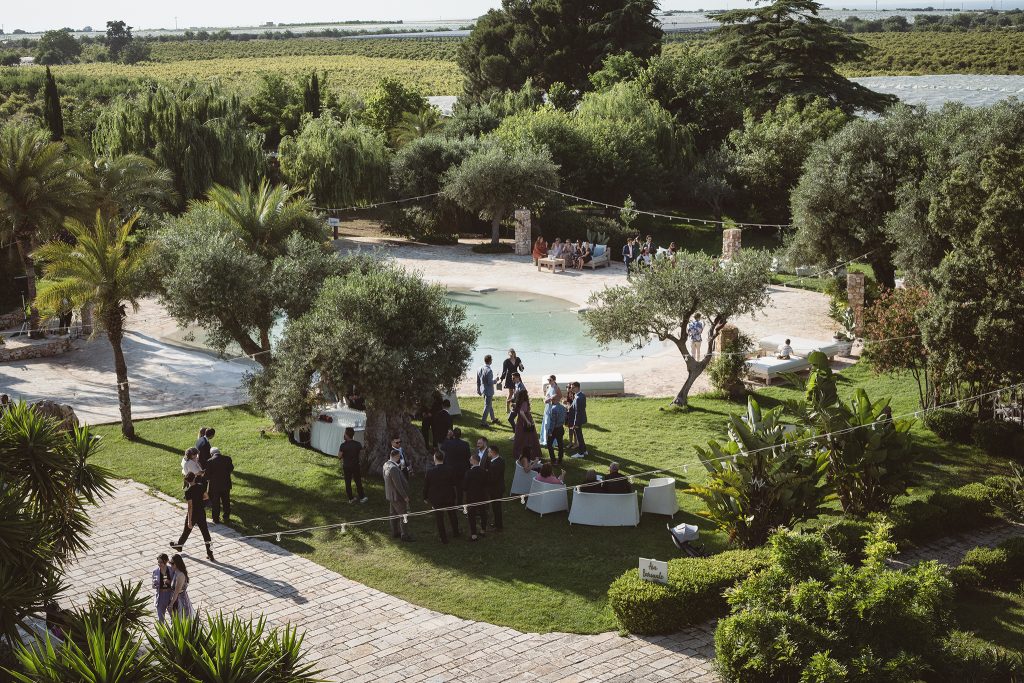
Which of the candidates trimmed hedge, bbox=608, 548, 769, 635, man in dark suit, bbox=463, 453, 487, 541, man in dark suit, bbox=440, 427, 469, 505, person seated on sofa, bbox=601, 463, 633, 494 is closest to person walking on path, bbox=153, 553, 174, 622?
man in dark suit, bbox=463, 453, 487, 541

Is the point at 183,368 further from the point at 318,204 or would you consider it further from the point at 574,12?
the point at 574,12

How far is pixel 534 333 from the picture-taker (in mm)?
28047

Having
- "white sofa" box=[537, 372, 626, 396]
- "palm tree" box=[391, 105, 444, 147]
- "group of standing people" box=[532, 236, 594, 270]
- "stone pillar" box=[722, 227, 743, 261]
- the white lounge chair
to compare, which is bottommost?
"white sofa" box=[537, 372, 626, 396]

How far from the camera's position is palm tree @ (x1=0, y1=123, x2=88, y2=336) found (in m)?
24.0

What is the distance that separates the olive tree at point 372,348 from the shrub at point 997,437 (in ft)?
29.7

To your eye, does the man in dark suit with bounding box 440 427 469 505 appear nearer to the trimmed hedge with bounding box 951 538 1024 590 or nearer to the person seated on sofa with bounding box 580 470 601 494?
the person seated on sofa with bounding box 580 470 601 494

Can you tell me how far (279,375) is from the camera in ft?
54.0

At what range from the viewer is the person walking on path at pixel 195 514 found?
14.3m

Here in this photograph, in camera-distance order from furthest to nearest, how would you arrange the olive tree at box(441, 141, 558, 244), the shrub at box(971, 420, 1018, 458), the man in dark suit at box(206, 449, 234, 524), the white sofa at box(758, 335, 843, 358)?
the olive tree at box(441, 141, 558, 244)
the white sofa at box(758, 335, 843, 358)
the shrub at box(971, 420, 1018, 458)
the man in dark suit at box(206, 449, 234, 524)

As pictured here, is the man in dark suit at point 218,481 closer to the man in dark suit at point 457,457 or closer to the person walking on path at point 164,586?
the man in dark suit at point 457,457

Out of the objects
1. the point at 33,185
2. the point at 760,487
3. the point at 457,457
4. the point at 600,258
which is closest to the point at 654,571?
the point at 760,487

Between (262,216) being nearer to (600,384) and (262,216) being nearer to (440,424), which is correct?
(440,424)

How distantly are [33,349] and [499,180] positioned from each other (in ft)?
56.7

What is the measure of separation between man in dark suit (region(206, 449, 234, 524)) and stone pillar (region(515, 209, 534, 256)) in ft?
74.9
